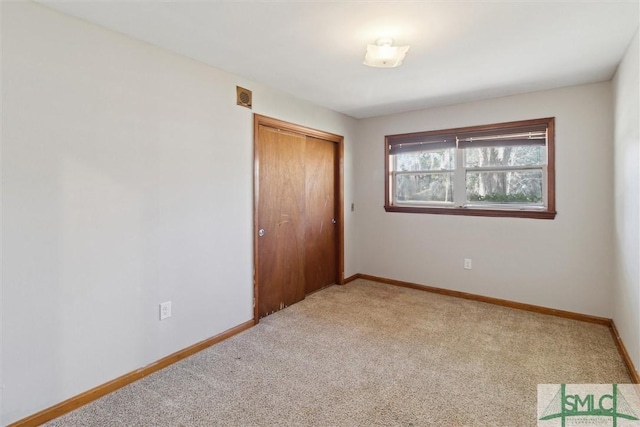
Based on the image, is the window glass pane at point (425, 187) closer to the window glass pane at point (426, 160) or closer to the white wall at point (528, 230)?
the window glass pane at point (426, 160)

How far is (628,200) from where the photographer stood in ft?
7.84

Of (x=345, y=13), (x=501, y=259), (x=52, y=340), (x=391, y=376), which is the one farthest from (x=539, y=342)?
(x=52, y=340)

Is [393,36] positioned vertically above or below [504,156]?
above

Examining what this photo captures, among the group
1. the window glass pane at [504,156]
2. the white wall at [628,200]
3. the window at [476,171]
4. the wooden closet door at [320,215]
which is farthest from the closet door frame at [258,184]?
the white wall at [628,200]

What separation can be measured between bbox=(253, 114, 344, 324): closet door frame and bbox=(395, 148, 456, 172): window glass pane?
832 millimetres

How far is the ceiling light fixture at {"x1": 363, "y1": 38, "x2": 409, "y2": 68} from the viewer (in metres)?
2.16

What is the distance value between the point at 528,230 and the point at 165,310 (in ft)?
11.8

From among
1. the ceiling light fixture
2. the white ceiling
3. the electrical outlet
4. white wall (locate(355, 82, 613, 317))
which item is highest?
the white ceiling

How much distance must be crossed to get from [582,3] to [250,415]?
9.77ft

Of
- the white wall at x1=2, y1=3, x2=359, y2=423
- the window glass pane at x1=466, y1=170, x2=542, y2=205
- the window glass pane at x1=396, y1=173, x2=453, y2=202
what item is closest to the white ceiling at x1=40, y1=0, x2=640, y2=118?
the white wall at x1=2, y1=3, x2=359, y2=423

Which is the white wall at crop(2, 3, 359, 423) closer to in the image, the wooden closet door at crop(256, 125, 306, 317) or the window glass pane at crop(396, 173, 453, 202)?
the wooden closet door at crop(256, 125, 306, 317)

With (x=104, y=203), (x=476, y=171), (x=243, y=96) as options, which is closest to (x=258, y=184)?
(x=243, y=96)

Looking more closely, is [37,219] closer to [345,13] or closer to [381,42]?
[345,13]

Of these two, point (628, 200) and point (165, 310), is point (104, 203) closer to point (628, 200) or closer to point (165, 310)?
point (165, 310)
